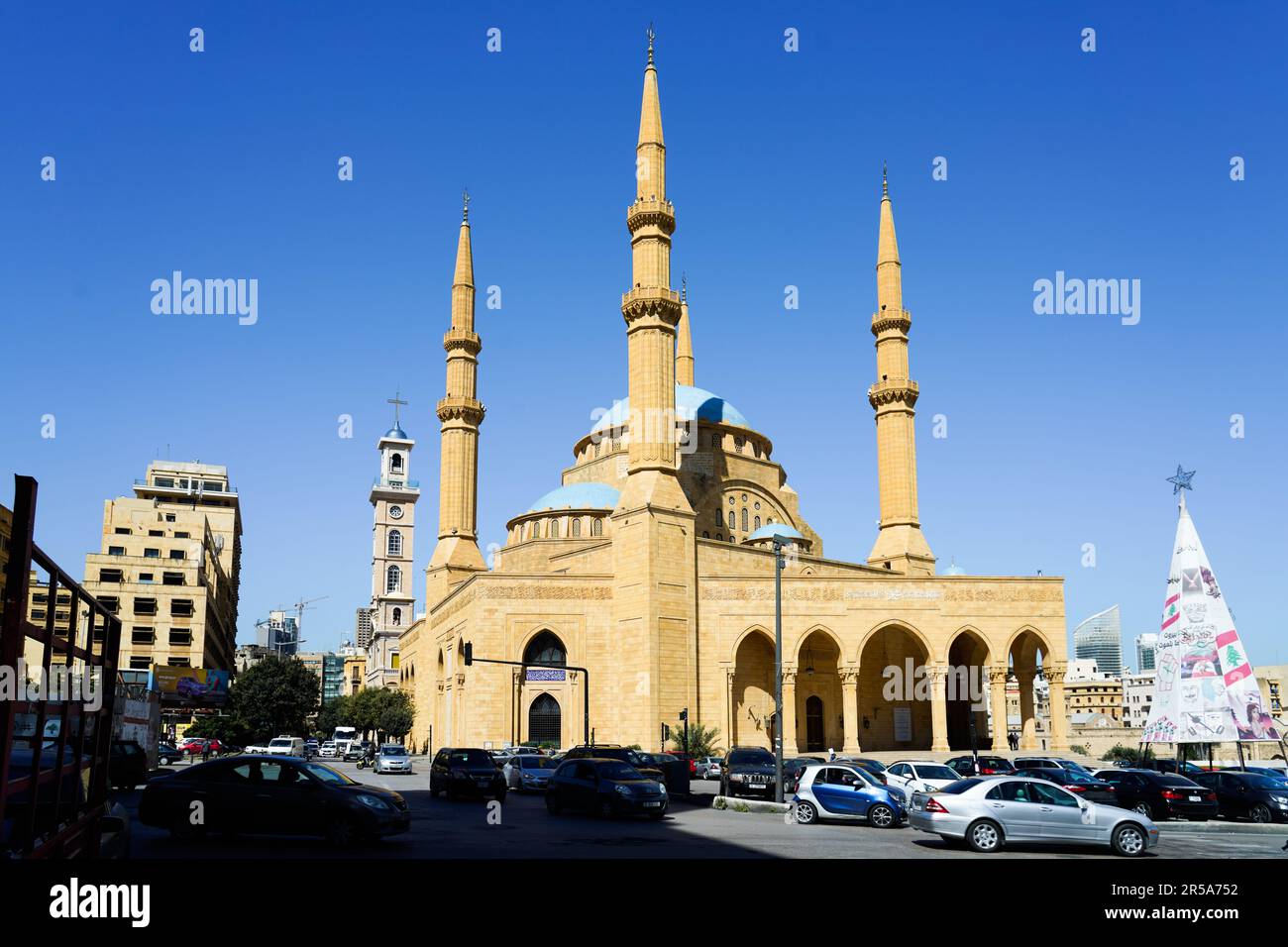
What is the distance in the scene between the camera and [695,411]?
216 ft

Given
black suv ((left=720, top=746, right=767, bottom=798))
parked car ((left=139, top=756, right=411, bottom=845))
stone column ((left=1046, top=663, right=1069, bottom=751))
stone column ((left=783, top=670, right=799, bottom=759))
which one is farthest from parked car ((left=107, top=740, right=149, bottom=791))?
stone column ((left=1046, top=663, right=1069, bottom=751))

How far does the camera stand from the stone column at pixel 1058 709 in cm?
5056

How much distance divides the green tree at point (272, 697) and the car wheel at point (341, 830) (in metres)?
55.7

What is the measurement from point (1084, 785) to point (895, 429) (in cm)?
3619

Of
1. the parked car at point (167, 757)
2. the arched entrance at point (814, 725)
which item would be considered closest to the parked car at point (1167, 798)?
the arched entrance at point (814, 725)

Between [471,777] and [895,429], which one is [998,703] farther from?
[471,777]

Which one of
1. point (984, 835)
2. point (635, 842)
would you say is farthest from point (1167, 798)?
point (635, 842)

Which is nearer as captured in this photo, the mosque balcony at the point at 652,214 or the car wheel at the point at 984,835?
the car wheel at the point at 984,835

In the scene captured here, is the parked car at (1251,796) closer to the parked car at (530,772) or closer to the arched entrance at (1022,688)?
the parked car at (530,772)

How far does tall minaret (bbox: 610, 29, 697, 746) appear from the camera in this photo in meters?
45.5

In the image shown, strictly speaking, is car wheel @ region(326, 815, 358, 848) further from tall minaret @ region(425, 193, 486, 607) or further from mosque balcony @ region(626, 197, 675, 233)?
tall minaret @ region(425, 193, 486, 607)

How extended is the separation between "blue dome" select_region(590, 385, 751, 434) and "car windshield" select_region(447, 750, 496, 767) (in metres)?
39.5
